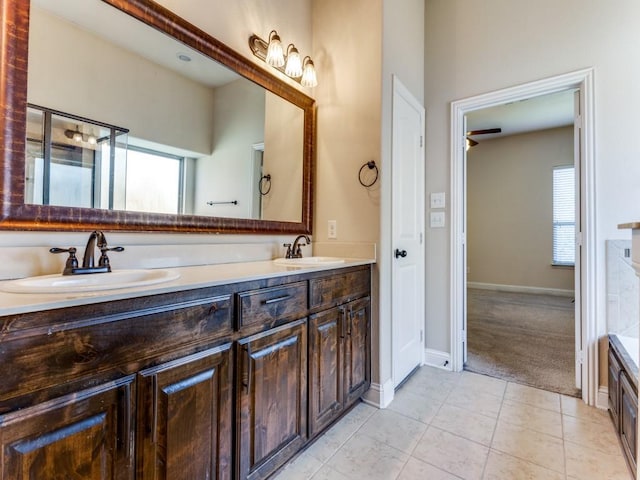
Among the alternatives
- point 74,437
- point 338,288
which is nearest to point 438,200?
point 338,288

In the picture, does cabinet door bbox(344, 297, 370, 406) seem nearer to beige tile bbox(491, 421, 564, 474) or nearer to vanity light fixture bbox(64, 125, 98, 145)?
beige tile bbox(491, 421, 564, 474)

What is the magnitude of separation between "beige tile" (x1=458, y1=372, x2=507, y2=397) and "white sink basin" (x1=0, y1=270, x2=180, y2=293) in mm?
2208

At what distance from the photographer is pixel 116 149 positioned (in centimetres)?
131

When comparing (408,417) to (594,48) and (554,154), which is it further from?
(554,154)

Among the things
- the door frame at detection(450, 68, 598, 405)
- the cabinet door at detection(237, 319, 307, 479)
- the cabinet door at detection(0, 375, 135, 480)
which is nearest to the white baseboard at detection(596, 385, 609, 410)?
the door frame at detection(450, 68, 598, 405)

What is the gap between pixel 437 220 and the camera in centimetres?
261

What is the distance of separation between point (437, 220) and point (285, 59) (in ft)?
5.53

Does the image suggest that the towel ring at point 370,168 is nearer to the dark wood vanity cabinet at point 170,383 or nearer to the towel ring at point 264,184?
the towel ring at point 264,184

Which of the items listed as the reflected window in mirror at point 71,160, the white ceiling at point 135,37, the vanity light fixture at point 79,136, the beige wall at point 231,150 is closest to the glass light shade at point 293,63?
the beige wall at point 231,150

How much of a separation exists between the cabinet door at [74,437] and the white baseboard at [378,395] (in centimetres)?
146

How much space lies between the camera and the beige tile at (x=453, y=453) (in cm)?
145

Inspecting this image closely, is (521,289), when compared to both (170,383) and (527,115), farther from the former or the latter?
(170,383)

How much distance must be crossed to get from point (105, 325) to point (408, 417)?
5.70ft

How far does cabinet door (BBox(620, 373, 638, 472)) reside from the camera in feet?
4.63
